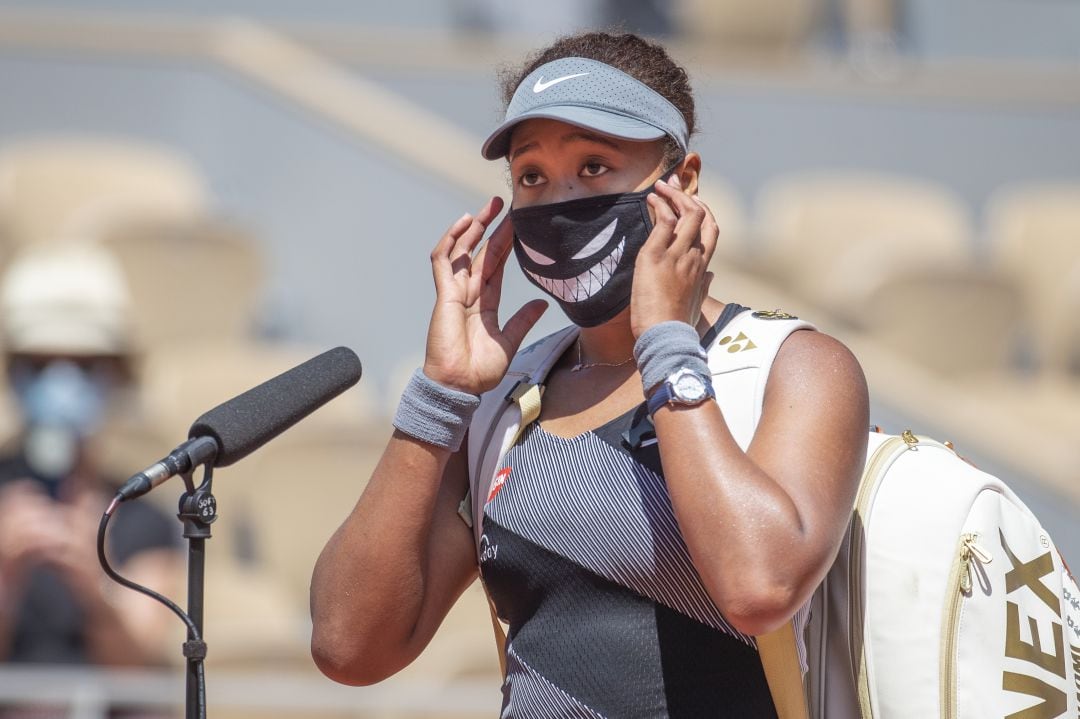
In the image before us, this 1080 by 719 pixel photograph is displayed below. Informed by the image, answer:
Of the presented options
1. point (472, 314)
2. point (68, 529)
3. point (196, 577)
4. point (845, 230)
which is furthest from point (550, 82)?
point (845, 230)

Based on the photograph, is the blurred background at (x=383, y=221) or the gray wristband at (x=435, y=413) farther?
the blurred background at (x=383, y=221)

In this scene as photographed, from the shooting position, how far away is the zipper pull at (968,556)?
7.29ft

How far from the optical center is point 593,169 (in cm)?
237

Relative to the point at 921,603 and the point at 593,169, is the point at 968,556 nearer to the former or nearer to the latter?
the point at 921,603

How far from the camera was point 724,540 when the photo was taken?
203 cm

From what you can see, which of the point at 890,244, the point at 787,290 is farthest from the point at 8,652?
the point at 890,244

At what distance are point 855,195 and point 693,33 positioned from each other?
1831 mm

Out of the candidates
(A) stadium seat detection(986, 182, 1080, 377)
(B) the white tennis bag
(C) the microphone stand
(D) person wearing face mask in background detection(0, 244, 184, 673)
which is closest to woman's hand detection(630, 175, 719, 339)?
(B) the white tennis bag

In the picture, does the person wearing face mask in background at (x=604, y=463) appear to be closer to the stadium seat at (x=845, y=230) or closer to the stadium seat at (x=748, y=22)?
the stadium seat at (x=845, y=230)

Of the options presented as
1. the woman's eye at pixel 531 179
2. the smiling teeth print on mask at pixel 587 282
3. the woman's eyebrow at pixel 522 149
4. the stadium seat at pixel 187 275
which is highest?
the stadium seat at pixel 187 275

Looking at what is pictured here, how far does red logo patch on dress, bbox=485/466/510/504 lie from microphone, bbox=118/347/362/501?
0.27 metres

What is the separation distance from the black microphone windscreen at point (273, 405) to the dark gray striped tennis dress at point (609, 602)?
0.32 m

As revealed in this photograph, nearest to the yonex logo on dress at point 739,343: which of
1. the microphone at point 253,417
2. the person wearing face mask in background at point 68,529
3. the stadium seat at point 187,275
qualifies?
the microphone at point 253,417

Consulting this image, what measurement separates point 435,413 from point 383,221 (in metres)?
4.90
